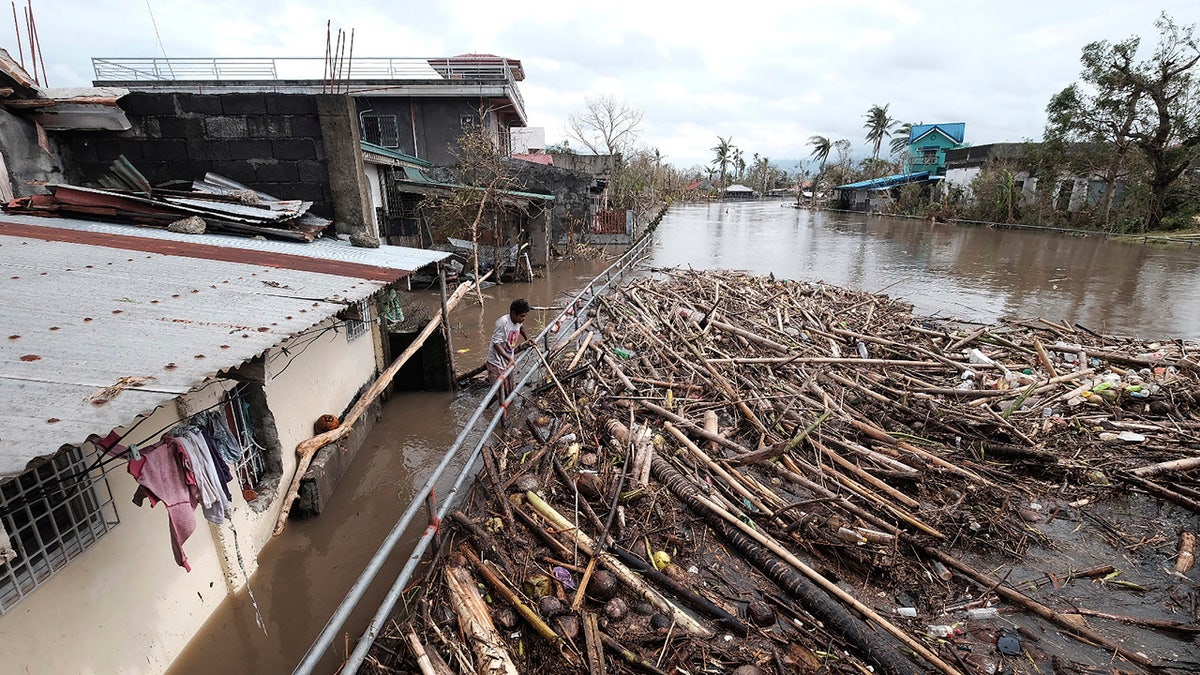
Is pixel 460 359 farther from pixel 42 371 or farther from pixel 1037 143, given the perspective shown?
pixel 1037 143

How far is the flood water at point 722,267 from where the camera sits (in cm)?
474

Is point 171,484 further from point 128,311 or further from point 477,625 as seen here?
point 477,625

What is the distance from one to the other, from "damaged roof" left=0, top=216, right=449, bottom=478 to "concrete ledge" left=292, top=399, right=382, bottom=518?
2.30 metres

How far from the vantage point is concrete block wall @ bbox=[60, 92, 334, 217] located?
7551 mm

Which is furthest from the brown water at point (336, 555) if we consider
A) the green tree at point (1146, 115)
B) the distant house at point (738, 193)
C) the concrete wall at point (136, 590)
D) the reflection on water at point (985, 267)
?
the distant house at point (738, 193)

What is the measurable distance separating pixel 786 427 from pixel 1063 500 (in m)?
3.07

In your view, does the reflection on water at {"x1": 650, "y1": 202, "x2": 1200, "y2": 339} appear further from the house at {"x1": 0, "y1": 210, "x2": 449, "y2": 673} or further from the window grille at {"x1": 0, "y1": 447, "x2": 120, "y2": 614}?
the window grille at {"x1": 0, "y1": 447, "x2": 120, "y2": 614}

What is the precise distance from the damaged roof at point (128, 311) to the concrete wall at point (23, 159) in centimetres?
144

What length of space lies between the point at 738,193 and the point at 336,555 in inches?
3532

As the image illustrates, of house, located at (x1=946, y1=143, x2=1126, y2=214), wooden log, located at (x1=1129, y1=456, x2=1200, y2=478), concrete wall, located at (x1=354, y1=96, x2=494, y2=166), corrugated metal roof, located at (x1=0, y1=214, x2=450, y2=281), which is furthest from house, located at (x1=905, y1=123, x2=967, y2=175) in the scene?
corrugated metal roof, located at (x1=0, y1=214, x2=450, y2=281)

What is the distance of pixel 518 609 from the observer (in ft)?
12.9

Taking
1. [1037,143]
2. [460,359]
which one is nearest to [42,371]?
[460,359]

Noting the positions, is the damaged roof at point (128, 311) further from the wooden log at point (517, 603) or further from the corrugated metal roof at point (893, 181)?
the corrugated metal roof at point (893, 181)

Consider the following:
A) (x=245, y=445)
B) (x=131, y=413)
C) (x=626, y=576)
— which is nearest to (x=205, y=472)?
(x=245, y=445)
